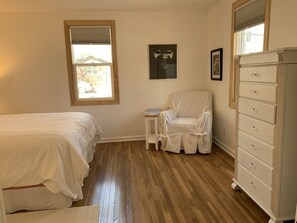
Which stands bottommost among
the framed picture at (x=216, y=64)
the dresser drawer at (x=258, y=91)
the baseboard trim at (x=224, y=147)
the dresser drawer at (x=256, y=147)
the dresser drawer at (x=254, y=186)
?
the baseboard trim at (x=224, y=147)

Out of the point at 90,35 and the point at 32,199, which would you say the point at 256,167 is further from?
the point at 90,35

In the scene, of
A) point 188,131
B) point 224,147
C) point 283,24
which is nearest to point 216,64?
point 188,131

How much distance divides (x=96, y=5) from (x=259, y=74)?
2.99 meters

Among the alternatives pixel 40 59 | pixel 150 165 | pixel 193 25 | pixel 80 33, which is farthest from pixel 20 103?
pixel 193 25

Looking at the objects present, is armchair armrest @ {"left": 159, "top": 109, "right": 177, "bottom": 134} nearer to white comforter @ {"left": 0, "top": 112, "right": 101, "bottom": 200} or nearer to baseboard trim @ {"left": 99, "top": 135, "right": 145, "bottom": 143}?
baseboard trim @ {"left": 99, "top": 135, "right": 145, "bottom": 143}

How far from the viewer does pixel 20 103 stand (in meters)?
4.23

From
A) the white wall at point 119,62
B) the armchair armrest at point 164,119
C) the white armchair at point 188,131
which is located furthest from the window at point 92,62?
the white armchair at point 188,131

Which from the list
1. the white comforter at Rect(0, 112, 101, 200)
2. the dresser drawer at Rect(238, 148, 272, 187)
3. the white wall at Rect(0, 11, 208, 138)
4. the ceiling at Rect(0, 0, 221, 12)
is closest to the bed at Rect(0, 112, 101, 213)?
the white comforter at Rect(0, 112, 101, 200)

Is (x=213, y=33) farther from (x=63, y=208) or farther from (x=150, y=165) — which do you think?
(x=63, y=208)

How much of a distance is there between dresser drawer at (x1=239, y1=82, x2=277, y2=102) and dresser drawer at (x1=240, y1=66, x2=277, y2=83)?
0.16 ft

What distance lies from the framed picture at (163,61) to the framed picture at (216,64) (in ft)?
2.33

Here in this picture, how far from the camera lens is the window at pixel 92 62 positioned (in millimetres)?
4199

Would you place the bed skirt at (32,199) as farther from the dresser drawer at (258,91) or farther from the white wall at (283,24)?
the white wall at (283,24)

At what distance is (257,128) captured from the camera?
2.05 m
